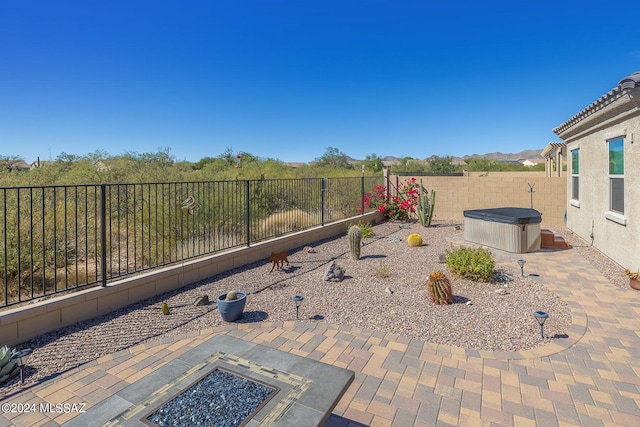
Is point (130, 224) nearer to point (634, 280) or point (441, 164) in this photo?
point (634, 280)

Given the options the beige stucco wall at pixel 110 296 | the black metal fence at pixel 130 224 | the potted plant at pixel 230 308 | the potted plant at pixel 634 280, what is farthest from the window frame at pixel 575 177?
the potted plant at pixel 230 308

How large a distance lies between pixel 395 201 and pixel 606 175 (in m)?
7.24

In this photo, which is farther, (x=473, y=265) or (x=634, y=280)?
(x=473, y=265)

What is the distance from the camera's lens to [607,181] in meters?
6.94

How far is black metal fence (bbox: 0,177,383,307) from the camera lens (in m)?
4.76

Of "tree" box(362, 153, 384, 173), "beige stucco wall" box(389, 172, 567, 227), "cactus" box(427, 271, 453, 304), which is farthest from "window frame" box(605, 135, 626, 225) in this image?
"tree" box(362, 153, 384, 173)

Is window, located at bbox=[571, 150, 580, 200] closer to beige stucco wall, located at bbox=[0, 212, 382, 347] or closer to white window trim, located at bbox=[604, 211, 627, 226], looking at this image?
white window trim, located at bbox=[604, 211, 627, 226]

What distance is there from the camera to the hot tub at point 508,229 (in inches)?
301

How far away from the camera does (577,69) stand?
16.0 metres

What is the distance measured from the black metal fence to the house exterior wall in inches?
260

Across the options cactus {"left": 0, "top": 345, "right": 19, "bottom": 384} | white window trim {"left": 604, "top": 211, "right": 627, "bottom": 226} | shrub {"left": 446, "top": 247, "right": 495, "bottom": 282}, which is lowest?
cactus {"left": 0, "top": 345, "right": 19, "bottom": 384}

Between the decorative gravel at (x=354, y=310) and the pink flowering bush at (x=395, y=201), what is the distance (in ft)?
21.4

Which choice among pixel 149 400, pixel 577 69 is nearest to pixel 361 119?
pixel 577 69

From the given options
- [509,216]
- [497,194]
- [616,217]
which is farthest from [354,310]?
[497,194]
